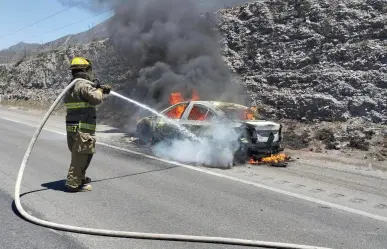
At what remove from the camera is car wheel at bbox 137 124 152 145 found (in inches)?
429

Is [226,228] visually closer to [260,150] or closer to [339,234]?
[339,234]

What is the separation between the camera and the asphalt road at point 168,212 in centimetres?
424

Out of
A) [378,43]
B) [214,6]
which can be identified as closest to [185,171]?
[378,43]

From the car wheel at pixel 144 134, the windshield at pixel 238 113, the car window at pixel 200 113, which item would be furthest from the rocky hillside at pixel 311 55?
the car window at pixel 200 113

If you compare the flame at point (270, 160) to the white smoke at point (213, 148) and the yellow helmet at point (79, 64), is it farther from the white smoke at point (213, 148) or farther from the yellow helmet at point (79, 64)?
the yellow helmet at point (79, 64)

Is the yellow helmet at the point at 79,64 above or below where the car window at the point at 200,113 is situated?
above

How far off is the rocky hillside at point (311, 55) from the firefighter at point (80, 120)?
857 cm

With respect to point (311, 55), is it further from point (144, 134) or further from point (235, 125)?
point (235, 125)

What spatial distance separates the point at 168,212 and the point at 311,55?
426 inches

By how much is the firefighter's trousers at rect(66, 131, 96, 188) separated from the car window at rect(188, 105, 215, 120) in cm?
350

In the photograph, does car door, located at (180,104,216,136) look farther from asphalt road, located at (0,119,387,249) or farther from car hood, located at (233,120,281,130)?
asphalt road, located at (0,119,387,249)

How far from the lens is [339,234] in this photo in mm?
4453

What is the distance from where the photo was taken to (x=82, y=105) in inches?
228

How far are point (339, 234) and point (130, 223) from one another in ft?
7.50
